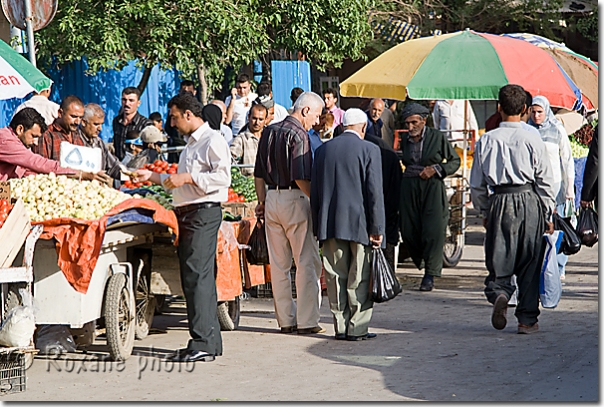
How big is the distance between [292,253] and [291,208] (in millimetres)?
492

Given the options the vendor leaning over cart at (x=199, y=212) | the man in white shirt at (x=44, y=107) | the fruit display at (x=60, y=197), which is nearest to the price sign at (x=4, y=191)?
the fruit display at (x=60, y=197)

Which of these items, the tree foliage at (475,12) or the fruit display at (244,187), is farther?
the tree foliage at (475,12)

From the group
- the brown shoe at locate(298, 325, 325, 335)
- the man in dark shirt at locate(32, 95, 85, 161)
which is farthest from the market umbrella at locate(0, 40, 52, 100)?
the brown shoe at locate(298, 325, 325, 335)

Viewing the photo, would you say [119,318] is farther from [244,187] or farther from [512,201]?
[512,201]

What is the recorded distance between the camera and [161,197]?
8.91m

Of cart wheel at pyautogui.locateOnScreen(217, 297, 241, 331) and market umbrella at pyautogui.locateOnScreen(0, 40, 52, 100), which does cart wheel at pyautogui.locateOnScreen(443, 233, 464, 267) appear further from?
market umbrella at pyautogui.locateOnScreen(0, 40, 52, 100)

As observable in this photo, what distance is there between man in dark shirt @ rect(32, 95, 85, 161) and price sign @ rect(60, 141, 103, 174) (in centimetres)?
135

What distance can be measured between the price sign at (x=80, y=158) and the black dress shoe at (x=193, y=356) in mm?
1545

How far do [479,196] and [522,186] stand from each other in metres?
0.38

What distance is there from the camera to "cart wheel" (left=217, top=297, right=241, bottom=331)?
906 centimetres

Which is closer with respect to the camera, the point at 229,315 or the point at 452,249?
the point at 229,315

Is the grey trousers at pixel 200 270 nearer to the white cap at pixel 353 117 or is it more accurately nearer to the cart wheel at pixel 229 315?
the cart wheel at pixel 229 315

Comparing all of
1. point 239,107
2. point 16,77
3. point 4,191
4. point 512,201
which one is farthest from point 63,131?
point 239,107

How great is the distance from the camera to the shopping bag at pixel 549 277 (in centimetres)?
875
